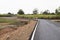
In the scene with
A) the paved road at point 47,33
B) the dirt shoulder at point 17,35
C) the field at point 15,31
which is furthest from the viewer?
the paved road at point 47,33

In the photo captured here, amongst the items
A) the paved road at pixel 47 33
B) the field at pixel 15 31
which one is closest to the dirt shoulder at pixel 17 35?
the field at pixel 15 31

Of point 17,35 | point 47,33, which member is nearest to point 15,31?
point 47,33

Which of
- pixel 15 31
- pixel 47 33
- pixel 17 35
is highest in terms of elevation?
pixel 17 35

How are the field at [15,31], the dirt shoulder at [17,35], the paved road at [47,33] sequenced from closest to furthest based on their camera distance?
the dirt shoulder at [17,35], the field at [15,31], the paved road at [47,33]

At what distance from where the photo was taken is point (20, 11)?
175375 mm

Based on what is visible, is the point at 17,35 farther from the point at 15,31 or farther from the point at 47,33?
the point at 15,31

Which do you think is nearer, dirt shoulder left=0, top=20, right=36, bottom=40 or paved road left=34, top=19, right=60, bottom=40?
dirt shoulder left=0, top=20, right=36, bottom=40

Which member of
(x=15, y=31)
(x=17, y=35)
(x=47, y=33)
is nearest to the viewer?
(x=17, y=35)

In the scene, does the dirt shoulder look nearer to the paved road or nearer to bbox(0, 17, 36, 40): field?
bbox(0, 17, 36, 40): field

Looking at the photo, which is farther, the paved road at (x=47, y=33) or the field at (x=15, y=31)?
the paved road at (x=47, y=33)

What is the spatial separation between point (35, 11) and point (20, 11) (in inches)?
938

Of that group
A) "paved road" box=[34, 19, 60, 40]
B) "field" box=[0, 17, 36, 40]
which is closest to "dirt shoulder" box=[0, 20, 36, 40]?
"field" box=[0, 17, 36, 40]

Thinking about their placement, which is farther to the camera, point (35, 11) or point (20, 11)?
point (35, 11)

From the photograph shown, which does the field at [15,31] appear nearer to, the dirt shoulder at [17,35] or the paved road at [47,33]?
the dirt shoulder at [17,35]
